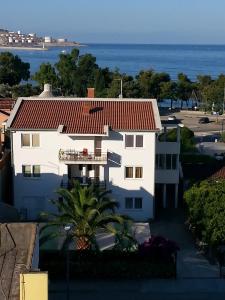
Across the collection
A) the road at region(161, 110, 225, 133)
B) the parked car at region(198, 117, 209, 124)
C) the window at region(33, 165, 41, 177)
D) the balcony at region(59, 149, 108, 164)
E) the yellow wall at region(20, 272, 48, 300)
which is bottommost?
the road at region(161, 110, 225, 133)

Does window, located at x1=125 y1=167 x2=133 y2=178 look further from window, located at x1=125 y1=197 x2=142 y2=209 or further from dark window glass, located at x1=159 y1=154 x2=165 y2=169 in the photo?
dark window glass, located at x1=159 y1=154 x2=165 y2=169

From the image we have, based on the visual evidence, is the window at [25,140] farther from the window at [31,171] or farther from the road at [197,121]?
the road at [197,121]

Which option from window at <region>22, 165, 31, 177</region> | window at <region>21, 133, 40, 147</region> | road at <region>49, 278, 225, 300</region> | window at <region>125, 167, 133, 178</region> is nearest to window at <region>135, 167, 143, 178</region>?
window at <region>125, 167, 133, 178</region>

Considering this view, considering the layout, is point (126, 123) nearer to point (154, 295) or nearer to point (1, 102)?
point (154, 295)

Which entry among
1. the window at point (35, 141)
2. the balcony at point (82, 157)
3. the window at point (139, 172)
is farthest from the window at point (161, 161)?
the window at point (35, 141)

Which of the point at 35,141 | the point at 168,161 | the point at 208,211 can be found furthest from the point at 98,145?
the point at 208,211

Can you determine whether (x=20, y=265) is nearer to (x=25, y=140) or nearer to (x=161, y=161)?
(x=25, y=140)

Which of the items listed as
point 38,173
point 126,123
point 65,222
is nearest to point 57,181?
point 38,173
